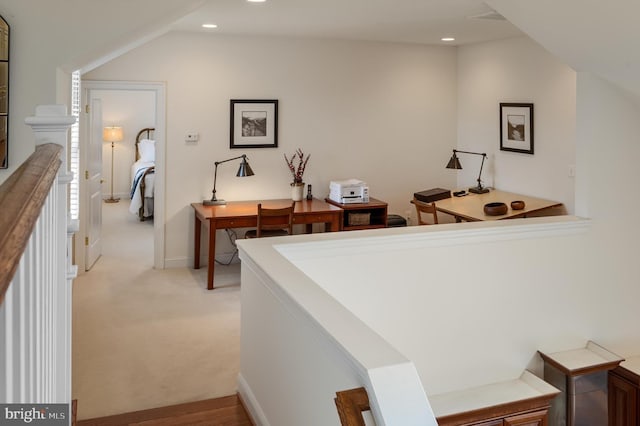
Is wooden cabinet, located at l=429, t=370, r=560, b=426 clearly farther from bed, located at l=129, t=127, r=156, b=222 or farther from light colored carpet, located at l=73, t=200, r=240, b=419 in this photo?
bed, located at l=129, t=127, r=156, b=222

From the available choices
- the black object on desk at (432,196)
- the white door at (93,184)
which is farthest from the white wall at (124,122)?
the black object on desk at (432,196)

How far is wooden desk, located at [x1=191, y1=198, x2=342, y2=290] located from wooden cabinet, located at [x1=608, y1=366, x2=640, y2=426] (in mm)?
2882

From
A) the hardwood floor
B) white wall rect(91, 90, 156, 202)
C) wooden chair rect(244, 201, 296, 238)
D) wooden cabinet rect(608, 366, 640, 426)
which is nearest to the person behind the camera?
the hardwood floor

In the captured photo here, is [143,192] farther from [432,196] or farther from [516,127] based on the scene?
[516,127]

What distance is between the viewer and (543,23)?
3582 millimetres

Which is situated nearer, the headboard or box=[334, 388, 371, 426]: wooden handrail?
box=[334, 388, 371, 426]: wooden handrail

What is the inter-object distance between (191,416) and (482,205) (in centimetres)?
388

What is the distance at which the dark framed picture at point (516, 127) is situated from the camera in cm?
609

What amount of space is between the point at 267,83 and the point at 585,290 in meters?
3.85

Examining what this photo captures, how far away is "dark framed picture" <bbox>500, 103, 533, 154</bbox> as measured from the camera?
609 centimetres

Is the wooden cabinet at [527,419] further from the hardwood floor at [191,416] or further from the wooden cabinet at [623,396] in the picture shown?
the hardwood floor at [191,416]

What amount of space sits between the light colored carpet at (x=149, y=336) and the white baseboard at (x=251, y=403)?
0.31 meters

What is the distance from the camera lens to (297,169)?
21.7ft

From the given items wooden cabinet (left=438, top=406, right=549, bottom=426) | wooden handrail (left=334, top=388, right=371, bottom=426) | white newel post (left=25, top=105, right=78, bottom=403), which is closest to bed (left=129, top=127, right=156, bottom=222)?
wooden cabinet (left=438, top=406, right=549, bottom=426)
